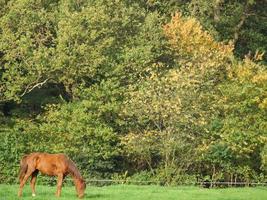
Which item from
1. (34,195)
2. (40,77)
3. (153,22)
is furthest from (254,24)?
(34,195)

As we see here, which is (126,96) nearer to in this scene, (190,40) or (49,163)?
(190,40)

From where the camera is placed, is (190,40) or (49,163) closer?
(49,163)

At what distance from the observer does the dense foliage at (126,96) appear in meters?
33.5

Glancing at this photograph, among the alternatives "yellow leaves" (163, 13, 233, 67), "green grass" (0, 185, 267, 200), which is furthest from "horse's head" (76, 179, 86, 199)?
"yellow leaves" (163, 13, 233, 67)

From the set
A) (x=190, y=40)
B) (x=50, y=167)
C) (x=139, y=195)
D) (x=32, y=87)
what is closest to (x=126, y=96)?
(x=32, y=87)

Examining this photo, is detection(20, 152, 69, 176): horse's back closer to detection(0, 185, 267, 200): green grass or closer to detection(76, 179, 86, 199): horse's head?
detection(76, 179, 86, 199): horse's head

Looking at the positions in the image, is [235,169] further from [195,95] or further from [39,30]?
[39,30]

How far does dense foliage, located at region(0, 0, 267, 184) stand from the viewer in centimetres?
3347

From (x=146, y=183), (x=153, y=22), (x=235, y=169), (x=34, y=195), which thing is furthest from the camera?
(x=153, y=22)

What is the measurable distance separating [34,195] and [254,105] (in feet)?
62.3

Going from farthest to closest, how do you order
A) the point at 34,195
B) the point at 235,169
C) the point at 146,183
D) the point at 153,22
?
1. the point at 153,22
2. the point at 235,169
3. the point at 146,183
4. the point at 34,195

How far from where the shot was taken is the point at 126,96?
34875 millimetres

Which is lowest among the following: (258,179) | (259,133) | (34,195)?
(34,195)

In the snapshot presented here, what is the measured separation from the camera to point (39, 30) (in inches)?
1423
